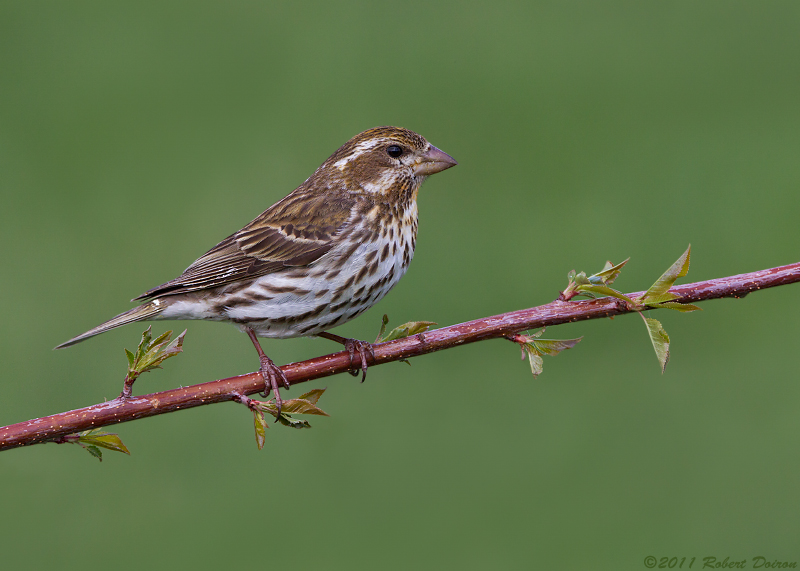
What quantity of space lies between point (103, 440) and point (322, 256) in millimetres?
1594

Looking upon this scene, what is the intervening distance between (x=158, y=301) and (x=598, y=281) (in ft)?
7.63

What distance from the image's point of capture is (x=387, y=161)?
5016 mm

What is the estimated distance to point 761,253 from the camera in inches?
321

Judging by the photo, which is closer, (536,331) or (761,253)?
(536,331)

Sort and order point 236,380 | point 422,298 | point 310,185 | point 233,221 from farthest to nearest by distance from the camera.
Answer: point 233,221
point 422,298
point 310,185
point 236,380

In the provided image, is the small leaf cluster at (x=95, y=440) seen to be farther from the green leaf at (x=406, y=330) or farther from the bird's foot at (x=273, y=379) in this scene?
the green leaf at (x=406, y=330)

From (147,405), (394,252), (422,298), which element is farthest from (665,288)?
(422,298)

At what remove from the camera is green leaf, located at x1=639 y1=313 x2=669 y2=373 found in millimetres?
3549

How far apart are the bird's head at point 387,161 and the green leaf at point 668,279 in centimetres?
160

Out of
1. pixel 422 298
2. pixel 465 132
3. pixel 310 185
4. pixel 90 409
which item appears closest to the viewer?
pixel 90 409

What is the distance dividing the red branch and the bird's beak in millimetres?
1294

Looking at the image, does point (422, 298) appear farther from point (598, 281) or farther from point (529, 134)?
point (598, 281)

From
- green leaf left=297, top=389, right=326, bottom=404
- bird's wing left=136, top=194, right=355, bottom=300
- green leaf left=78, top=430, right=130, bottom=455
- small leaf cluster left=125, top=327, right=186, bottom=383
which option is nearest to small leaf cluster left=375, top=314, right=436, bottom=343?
green leaf left=297, top=389, right=326, bottom=404

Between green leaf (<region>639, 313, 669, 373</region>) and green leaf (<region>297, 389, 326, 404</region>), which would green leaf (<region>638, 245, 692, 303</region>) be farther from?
green leaf (<region>297, 389, 326, 404</region>)
